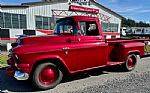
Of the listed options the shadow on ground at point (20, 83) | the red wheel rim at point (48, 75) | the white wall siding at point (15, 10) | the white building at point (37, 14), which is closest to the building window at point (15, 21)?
the white building at point (37, 14)

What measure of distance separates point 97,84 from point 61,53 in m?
1.52

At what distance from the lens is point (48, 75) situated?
6406 millimetres

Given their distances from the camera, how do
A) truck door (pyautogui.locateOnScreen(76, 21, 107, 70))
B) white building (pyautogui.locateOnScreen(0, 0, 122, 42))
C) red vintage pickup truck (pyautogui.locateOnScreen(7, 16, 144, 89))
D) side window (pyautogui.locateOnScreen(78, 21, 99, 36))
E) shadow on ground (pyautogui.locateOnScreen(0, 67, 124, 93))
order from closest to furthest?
red vintage pickup truck (pyautogui.locateOnScreen(7, 16, 144, 89)) → shadow on ground (pyautogui.locateOnScreen(0, 67, 124, 93)) → truck door (pyautogui.locateOnScreen(76, 21, 107, 70)) → side window (pyautogui.locateOnScreen(78, 21, 99, 36)) → white building (pyautogui.locateOnScreen(0, 0, 122, 42))

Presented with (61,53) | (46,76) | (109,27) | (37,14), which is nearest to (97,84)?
(61,53)

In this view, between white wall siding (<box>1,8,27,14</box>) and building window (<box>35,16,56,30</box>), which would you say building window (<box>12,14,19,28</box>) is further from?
building window (<box>35,16,56,30</box>)

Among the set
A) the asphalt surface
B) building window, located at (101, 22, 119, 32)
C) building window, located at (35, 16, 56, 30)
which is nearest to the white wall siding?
building window, located at (35, 16, 56, 30)

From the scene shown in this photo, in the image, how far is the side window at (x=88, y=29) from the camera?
7136 millimetres

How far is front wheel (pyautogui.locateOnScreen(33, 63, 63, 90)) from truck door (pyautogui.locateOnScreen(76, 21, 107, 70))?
0.75 metres

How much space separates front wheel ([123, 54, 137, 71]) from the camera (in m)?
8.70

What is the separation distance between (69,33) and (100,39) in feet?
3.73

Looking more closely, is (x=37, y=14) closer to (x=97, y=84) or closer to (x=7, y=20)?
(x=7, y=20)

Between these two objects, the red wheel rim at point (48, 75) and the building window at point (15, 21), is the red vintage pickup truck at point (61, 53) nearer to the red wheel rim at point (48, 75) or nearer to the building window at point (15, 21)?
the red wheel rim at point (48, 75)

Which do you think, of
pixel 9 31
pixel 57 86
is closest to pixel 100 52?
pixel 57 86

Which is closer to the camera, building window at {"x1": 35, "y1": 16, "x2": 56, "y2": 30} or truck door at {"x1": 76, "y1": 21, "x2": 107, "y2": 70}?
truck door at {"x1": 76, "y1": 21, "x2": 107, "y2": 70}
